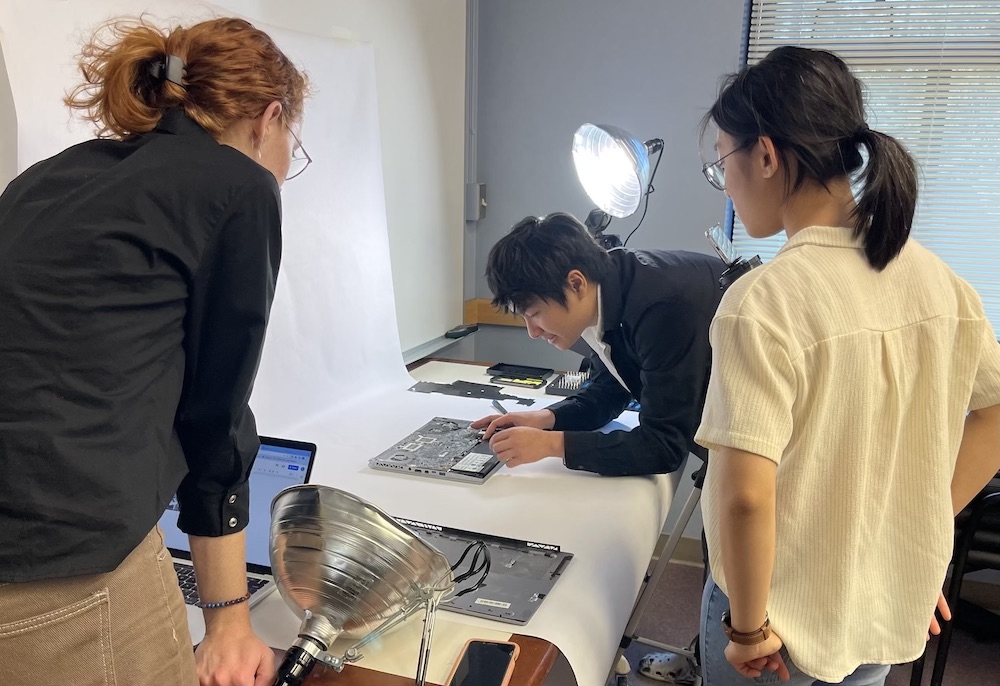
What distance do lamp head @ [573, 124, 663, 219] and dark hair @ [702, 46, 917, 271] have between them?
812 millimetres

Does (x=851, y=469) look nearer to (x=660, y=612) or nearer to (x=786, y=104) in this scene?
(x=786, y=104)

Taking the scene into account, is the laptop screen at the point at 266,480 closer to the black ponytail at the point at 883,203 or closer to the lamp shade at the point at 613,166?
the black ponytail at the point at 883,203

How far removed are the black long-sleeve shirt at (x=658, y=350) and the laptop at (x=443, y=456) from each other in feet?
0.58

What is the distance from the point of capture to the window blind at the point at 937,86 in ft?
7.82

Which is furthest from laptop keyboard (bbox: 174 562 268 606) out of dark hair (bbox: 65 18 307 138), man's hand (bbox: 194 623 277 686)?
dark hair (bbox: 65 18 307 138)

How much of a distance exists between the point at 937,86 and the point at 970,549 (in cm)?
142

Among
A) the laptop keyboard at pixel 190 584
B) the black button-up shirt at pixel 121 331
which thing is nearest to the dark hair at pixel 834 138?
the black button-up shirt at pixel 121 331

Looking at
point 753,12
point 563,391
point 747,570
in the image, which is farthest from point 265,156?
point 753,12

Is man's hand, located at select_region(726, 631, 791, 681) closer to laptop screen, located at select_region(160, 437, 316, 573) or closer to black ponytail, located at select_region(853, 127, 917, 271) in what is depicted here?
black ponytail, located at select_region(853, 127, 917, 271)

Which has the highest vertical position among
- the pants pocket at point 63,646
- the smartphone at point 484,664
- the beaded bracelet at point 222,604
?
the pants pocket at point 63,646

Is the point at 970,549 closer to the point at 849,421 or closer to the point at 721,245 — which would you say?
the point at 721,245

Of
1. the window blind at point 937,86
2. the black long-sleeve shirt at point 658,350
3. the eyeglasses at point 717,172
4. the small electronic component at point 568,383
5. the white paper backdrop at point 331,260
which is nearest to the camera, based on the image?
the eyeglasses at point 717,172

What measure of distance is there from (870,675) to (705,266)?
2.62ft

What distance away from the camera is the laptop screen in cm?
114
